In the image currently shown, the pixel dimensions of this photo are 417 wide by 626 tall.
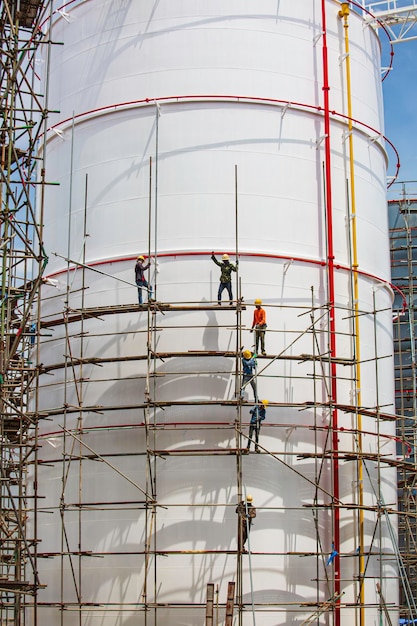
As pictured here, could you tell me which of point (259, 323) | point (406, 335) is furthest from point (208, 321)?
point (406, 335)

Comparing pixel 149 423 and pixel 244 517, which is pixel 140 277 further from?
pixel 244 517

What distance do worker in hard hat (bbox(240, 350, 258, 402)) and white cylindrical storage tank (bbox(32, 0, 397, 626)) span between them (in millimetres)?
316

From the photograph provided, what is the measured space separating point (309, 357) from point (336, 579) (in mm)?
4946

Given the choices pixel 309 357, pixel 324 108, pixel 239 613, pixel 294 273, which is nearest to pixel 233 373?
pixel 309 357

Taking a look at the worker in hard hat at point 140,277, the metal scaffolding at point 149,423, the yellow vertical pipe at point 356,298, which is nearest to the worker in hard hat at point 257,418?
the metal scaffolding at point 149,423

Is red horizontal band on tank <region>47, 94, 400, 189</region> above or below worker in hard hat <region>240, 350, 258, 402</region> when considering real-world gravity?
above

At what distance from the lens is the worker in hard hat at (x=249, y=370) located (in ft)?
71.5

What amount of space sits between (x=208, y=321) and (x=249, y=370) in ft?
5.64

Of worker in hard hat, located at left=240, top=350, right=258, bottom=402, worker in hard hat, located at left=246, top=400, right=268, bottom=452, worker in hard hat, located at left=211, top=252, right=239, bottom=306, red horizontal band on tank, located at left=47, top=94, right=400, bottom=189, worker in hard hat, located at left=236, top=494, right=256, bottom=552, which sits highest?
red horizontal band on tank, located at left=47, top=94, right=400, bottom=189

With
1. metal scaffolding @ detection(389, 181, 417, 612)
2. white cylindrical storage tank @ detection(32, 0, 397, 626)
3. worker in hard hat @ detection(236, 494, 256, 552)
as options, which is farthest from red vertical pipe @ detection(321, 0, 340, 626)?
metal scaffolding @ detection(389, 181, 417, 612)

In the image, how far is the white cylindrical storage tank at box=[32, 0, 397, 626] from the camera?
2203 cm

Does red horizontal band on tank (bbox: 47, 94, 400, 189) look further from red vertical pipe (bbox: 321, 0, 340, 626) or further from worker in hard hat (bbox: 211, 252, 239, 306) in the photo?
worker in hard hat (bbox: 211, 252, 239, 306)

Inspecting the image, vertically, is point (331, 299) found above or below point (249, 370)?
above

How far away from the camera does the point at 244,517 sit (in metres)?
21.5
